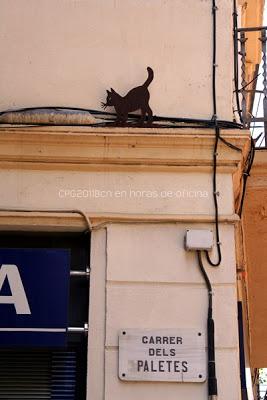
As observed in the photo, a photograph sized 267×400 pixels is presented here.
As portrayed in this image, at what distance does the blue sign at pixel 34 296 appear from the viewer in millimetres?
4969

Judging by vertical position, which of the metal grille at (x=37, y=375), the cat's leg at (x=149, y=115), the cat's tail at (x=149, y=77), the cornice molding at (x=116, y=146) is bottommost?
the metal grille at (x=37, y=375)

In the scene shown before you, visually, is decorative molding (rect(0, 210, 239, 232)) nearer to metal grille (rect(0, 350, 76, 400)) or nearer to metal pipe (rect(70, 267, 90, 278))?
metal pipe (rect(70, 267, 90, 278))

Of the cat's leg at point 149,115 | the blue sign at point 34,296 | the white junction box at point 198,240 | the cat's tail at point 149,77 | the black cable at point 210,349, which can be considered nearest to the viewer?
the black cable at point 210,349

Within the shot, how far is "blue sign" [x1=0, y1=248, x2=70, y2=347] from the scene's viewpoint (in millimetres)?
4969

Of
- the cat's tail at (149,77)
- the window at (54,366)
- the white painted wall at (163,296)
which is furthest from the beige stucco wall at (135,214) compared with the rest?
the cat's tail at (149,77)

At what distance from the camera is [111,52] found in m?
5.79

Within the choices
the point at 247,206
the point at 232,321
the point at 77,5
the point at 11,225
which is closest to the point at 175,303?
the point at 232,321

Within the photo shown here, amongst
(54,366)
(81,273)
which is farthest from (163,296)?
(54,366)

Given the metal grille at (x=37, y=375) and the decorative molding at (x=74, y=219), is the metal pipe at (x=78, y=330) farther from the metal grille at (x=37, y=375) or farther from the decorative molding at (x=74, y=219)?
the decorative molding at (x=74, y=219)

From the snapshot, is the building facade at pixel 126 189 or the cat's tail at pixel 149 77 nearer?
the building facade at pixel 126 189

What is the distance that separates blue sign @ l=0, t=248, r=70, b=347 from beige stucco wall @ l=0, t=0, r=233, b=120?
1.27m

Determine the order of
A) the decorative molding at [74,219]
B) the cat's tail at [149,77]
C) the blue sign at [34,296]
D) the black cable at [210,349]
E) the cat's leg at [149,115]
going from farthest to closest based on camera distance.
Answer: the cat's tail at [149,77] < the cat's leg at [149,115] < the decorative molding at [74,219] < the blue sign at [34,296] < the black cable at [210,349]

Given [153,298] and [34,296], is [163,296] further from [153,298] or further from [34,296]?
[34,296]

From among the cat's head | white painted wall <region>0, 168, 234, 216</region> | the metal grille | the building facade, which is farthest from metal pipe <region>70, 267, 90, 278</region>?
the cat's head
